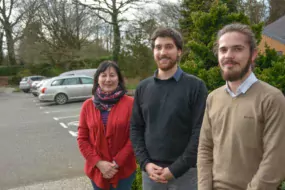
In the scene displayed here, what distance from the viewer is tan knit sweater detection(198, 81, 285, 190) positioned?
1.66 m

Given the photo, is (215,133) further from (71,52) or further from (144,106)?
(71,52)

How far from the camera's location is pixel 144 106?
2475 millimetres

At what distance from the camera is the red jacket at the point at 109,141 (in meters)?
2.77

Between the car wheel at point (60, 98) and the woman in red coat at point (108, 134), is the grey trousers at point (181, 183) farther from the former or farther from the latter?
the car wheel at point (60, 98)

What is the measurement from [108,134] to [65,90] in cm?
1406

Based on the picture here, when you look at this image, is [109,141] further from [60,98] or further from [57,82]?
[57,82]

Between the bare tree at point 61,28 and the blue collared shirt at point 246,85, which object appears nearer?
the blue collared shirt at point 246,85

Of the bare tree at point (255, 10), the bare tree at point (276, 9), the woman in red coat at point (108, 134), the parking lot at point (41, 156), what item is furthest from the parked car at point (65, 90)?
the bare tree at point (276, 9)

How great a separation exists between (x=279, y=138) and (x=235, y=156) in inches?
11.4

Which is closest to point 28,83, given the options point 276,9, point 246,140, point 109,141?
point 276,9

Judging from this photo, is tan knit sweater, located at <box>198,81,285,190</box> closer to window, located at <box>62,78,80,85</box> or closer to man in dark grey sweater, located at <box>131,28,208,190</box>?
man in dark grey sweater, located at <box>131,28,208,190</box>

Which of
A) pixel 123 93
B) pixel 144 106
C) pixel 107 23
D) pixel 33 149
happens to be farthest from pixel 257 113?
pixel 107 23

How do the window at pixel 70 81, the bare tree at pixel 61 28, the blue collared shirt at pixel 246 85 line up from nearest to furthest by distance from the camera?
the blue collared shirt at pixel 246 85 < the window at pixel 70 81 < the bare tree at pixel 61 28

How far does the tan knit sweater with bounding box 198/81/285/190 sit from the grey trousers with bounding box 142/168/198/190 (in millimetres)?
383
